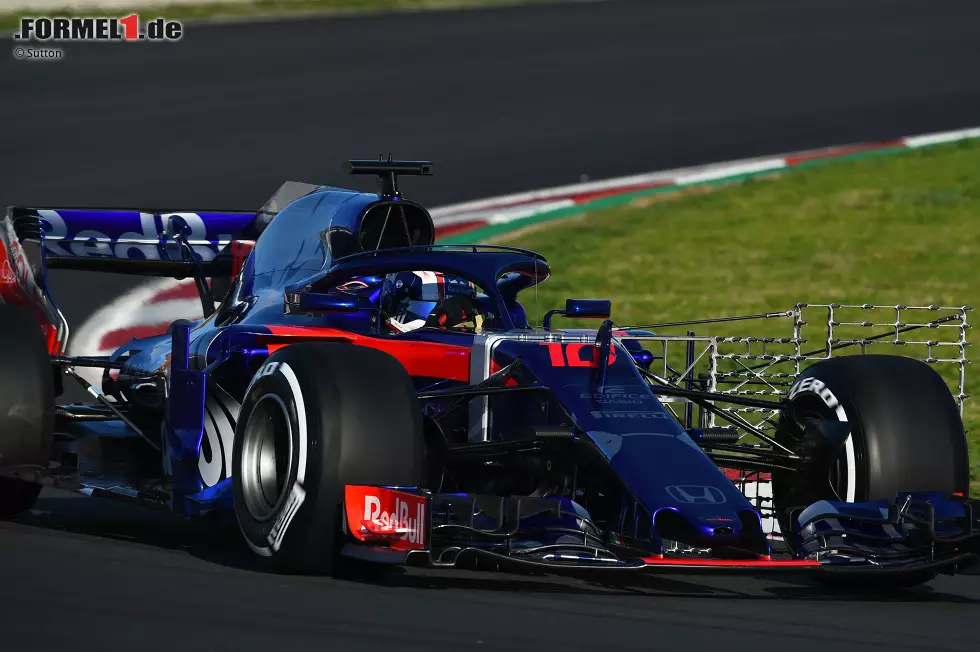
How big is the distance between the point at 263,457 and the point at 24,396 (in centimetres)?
194

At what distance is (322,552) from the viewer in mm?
7098

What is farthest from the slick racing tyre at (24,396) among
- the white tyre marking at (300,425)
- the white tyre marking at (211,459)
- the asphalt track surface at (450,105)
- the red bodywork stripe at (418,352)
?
the white tyre marking at (300,425)

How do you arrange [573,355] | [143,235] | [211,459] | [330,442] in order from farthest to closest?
[143,235] → [211,459] → [573,355] → [330,442]

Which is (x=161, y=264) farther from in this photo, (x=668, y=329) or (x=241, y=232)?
(x=668, y=329)

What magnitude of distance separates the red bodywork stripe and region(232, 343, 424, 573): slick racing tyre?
0.86m

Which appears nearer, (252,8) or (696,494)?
(696,494)

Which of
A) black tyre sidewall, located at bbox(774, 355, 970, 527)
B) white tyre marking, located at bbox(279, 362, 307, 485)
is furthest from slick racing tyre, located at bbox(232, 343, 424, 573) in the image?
black tyre sidewall, located at bbox(774, 355, 970, 527)

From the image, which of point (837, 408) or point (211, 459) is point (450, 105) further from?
Result: point (837, 408)

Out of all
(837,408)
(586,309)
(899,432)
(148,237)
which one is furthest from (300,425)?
(148,237)

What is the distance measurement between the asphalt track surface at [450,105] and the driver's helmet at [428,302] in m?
1.46

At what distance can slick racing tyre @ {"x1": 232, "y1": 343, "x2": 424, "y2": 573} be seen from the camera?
7.02 metres

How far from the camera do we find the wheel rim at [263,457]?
756 centimetres

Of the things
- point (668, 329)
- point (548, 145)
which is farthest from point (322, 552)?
point (548, 145)

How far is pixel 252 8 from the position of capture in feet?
82.5
